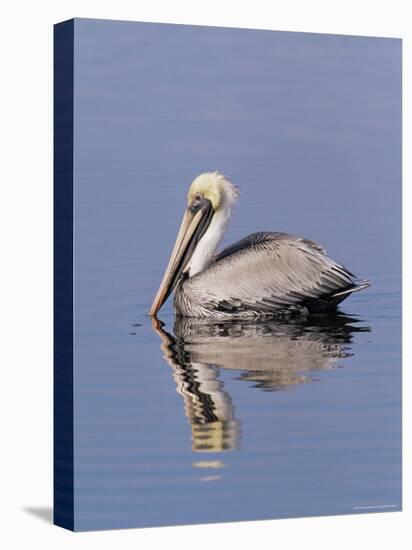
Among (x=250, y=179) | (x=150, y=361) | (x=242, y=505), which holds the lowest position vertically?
(x=242, y=505)

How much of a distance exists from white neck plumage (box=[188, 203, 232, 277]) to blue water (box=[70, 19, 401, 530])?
0.23 feet

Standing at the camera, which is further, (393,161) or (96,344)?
(393,161)

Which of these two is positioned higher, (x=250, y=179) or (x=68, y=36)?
(x=68, y=36)

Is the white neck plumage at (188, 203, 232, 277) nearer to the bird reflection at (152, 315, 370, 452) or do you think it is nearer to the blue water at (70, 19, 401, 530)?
the blue water at (70, 19, 401, 530)

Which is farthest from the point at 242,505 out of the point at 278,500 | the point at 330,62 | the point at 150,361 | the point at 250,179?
the point at 330,62

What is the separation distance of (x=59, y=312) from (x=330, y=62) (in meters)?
2.22

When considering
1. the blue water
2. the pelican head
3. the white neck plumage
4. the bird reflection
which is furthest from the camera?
the white neck plumage

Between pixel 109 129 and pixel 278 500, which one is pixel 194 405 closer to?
pixel 278 500

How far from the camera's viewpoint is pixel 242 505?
10.5 metres

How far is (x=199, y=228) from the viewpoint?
10.5 metres

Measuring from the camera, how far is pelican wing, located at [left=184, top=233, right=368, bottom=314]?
10.6 m

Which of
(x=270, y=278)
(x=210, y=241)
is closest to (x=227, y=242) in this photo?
(x=210, y=241)

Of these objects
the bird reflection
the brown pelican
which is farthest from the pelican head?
the bird reflection

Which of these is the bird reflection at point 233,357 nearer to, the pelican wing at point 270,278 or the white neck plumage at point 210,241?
the pelican wing at point 270,278
